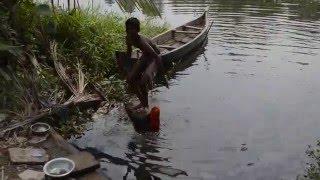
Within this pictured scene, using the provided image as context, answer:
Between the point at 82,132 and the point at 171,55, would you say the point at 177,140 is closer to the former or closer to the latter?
the point at 82,132

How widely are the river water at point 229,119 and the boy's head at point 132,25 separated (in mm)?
317

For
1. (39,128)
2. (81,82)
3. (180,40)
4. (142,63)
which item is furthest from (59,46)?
(180,40)

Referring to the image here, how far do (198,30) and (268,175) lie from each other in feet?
27.0

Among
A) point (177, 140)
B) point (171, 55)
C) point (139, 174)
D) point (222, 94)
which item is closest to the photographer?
point (139, 174)

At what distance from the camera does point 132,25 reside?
6.32 metres

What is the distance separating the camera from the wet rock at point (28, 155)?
498 centimetres

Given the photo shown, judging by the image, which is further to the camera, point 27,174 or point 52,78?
point 52,78

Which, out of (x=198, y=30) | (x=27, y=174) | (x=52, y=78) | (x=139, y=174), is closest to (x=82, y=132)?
(x=52, y=78)

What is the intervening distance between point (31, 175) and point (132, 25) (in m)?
2.70

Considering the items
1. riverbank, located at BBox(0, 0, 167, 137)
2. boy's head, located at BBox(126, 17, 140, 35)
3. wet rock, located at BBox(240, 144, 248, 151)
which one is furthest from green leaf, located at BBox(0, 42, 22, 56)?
wet rock, located at BBox(240, 144, 248, 151)

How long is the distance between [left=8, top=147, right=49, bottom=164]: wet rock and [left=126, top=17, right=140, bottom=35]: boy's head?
222 centimetres

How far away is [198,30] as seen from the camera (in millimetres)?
13406

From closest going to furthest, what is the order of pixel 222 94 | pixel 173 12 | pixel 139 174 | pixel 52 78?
pixel 139 174
pixel 52 78
pixel 222 94
pixel 173 12

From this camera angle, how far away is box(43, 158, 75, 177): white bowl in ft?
15.1
